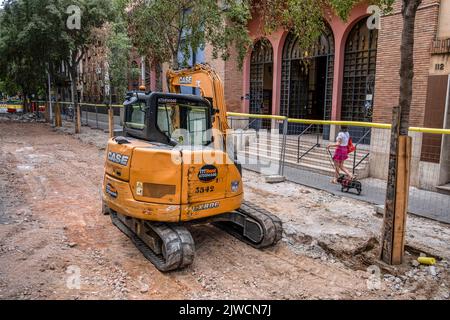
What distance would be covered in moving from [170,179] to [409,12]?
152 inches

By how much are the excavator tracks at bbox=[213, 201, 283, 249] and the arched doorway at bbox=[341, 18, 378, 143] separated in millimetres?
8382

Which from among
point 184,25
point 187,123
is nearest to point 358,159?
point 187,123

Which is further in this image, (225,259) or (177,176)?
(225,259)

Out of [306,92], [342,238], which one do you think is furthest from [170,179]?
[306,92]

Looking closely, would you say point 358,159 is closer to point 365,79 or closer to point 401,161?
point 365,79

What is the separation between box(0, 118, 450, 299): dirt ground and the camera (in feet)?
15.7

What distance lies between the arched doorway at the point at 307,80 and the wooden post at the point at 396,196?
31.2 ft

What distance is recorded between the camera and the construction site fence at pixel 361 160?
8805mm

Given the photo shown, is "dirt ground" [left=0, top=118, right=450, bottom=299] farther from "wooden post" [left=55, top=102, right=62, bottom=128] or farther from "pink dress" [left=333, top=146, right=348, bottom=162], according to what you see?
"wooden post" [left=55, top=102, right=62, bottom=128]

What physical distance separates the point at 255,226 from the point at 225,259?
0.73 m

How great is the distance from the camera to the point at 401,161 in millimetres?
5203

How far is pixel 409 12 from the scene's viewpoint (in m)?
5.09

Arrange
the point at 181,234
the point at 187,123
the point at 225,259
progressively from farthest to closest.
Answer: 1. the point at 187,123
2. the point at 225,259
3. the point at 181,234

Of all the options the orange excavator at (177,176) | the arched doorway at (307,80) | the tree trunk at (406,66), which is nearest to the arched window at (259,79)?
the arched doorway at (307,80)
